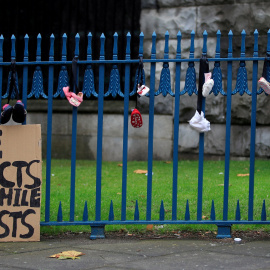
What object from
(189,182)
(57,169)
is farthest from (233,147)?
(57,169)

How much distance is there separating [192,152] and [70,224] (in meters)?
5.07

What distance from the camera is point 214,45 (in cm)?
1061

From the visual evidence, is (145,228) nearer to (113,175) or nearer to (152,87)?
(152,87)

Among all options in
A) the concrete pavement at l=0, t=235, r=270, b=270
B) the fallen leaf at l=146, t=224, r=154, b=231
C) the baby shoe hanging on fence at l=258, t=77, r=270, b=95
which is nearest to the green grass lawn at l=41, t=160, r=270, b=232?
the fallen leaf at l=146, t=224, r=154, b=231

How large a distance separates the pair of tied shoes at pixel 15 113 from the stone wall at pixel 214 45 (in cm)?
512

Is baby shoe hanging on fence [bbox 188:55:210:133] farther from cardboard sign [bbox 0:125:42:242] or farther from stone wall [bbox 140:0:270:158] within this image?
stone wall [bbox 140:0:270:158]

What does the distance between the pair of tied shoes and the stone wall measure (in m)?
5.12

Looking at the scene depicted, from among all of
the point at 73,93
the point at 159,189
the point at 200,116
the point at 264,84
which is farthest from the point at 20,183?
the point at 159,189

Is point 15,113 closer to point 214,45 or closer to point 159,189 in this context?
point 159,189

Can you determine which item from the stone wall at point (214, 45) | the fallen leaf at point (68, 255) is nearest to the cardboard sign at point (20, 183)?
the fallen leaf at point (68, 255)

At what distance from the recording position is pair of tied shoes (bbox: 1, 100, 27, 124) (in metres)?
5.80

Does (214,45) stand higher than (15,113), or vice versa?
(214,45)

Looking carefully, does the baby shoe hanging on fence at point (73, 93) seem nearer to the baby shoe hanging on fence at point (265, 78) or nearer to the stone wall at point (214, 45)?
the baby shoe hanging on fence at point (265, 78)

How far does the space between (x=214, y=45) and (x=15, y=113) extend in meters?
5.55
